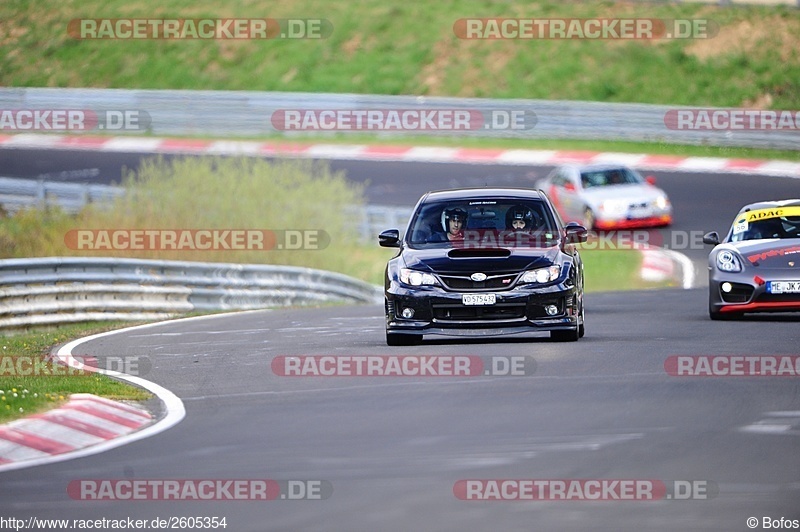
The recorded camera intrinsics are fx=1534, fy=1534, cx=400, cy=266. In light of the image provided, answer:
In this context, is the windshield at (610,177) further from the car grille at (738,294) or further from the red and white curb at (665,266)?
the car grille at (738,294)

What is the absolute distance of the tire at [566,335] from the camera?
1373 cm

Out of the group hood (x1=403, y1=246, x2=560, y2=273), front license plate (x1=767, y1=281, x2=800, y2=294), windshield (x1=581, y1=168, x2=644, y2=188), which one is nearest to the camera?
hood (x1=403, y1=246, x2=560, y2=273)

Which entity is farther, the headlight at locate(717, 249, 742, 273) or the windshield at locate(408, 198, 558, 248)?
the headlight at locate(717, 249, 742, 273)

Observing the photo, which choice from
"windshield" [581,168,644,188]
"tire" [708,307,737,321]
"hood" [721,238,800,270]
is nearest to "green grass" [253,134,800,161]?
"windshield" [581,168,644,188]

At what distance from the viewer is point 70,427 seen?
974 centimetres

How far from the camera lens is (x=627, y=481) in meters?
7.58

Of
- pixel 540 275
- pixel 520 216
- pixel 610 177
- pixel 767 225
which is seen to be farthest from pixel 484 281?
pixel 610 177

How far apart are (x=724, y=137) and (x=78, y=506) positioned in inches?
1196

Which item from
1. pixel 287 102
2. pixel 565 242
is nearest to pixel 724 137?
Answer: pixel 287 102

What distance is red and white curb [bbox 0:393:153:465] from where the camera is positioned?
9.05 meters

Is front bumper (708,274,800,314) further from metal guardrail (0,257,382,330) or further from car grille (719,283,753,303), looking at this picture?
metal guardrail (0,257,382,330)

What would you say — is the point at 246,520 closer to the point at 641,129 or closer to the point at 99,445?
the point at 99,445

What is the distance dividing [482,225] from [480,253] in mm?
703

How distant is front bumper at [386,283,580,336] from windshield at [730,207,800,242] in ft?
14.7
